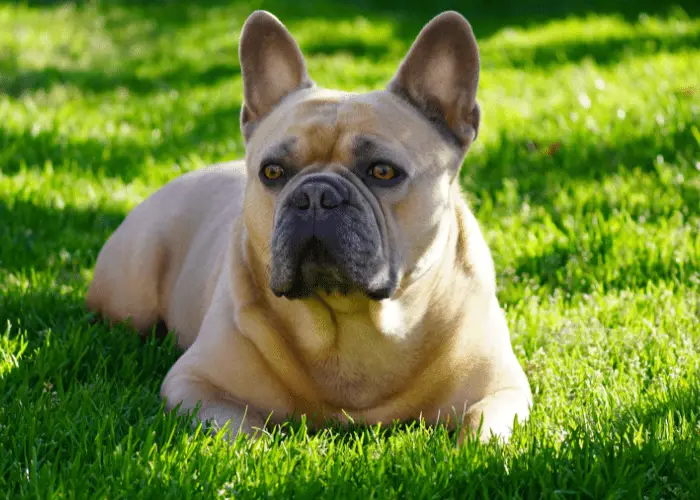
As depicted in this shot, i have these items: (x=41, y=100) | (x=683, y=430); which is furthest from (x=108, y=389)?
(x=41, y=100)

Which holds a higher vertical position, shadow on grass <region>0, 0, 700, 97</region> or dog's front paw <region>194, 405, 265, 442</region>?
dog's front paw <region>194, 405, 265, 442</region>

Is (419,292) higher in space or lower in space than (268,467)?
higher

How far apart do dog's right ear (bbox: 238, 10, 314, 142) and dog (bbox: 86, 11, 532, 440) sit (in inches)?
2.9

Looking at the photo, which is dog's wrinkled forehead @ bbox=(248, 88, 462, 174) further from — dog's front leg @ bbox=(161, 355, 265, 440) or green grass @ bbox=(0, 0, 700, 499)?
green grass @ bbox=(0, 0, 700, 499)

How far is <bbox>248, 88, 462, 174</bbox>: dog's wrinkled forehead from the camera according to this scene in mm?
3189

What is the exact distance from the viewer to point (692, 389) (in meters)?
3.30

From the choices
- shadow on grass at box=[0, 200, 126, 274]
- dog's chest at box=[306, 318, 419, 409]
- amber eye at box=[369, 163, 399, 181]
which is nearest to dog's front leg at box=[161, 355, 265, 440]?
dog's chest at box=[306, 318, 419, 409]

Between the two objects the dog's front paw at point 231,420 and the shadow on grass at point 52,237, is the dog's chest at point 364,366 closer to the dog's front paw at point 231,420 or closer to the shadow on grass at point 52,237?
the dog's front paw at point 231,420

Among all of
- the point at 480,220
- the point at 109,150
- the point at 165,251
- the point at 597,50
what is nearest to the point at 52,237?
the point at 165,251

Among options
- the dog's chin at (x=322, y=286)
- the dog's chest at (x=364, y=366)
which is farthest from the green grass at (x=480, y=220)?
the dog's chin at (x=322, y=286)

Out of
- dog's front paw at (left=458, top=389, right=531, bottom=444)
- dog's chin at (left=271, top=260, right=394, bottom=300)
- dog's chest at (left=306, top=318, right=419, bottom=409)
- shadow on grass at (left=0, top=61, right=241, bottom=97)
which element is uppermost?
dog's chin at (left=271, top=260, right=394, bottom=300)

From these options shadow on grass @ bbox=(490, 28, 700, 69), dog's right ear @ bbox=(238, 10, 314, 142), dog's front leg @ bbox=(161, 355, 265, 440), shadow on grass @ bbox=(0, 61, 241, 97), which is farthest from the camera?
shadow on grass @ bbox=(490, 28, 700, 69)

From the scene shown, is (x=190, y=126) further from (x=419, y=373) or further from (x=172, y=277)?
(x=419, y=373)

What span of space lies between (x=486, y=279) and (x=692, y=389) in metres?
0.80
